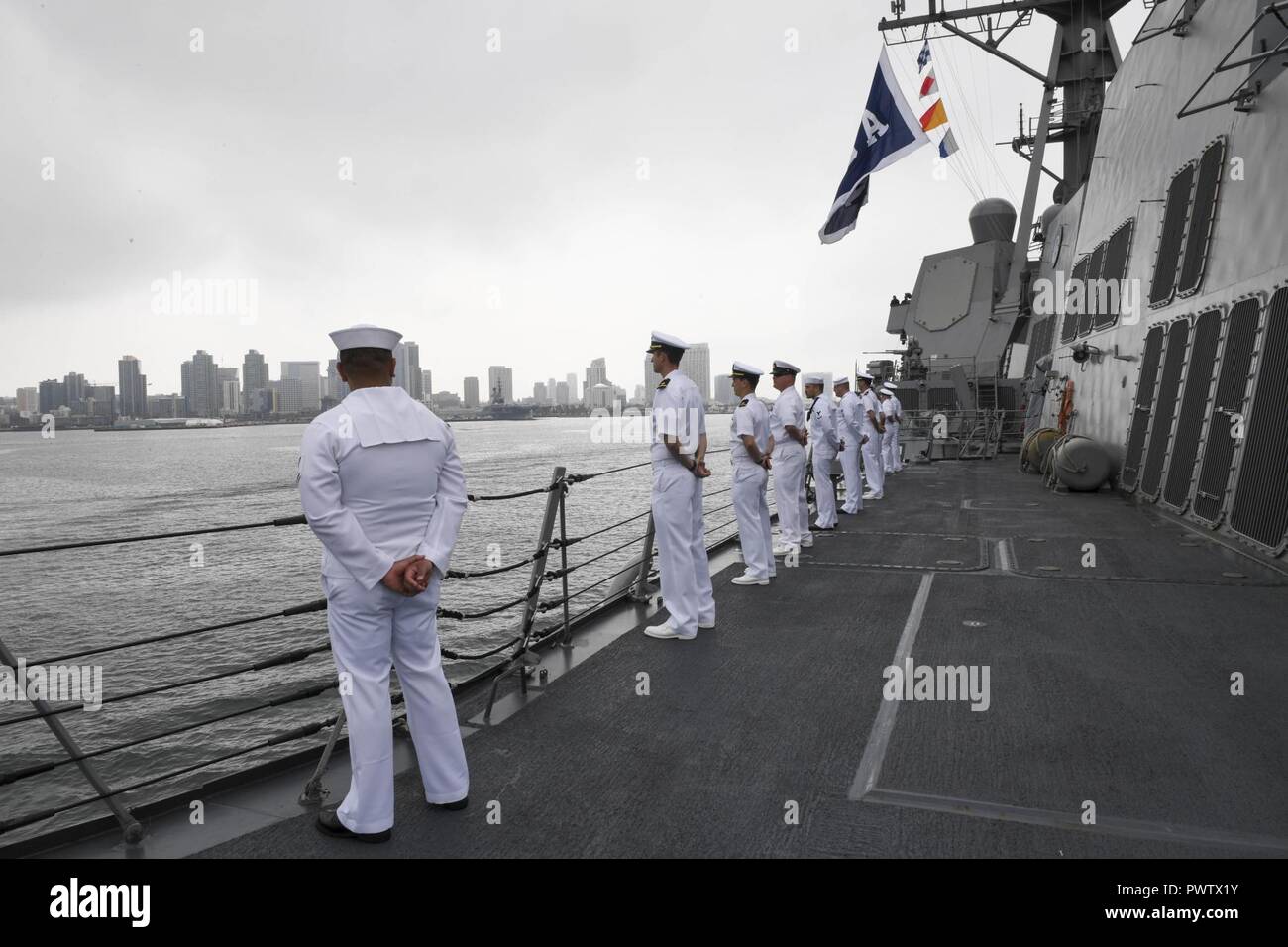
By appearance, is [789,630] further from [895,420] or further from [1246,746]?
[895,420]

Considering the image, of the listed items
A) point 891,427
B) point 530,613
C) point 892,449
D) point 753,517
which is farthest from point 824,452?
point 892,449

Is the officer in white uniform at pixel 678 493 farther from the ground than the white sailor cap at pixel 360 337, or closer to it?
closer to it

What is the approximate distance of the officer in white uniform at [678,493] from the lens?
16.2 feet

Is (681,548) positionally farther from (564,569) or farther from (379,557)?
(379,557)

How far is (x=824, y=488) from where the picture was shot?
956 cm

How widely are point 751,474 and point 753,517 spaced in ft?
1.08

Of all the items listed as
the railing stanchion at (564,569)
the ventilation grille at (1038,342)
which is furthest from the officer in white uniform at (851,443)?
the ventilation grille at (1038,342)

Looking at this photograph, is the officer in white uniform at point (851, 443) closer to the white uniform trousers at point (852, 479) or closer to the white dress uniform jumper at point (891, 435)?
the white uniform trousers at point (852, 479)

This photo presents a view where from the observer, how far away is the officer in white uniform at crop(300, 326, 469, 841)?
2.54m

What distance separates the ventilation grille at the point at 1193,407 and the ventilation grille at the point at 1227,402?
22 cm

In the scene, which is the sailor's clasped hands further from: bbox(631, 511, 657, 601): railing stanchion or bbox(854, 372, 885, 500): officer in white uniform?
bbox(854, 372, 885, 500): officer in white uniform
